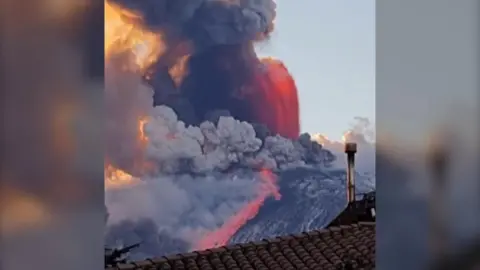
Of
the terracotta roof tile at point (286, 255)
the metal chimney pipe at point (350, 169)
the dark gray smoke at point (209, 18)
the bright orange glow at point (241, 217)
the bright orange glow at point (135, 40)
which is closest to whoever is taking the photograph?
the terracotta roof tile at point (286, 255)

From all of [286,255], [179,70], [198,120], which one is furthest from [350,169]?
[286,255]

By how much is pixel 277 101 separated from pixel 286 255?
1561 millimetres

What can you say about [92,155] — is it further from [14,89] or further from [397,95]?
[397,95]

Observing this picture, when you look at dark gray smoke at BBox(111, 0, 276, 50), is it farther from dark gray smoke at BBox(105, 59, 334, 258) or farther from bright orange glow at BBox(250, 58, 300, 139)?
dark gray smoke at BBox(105, 59, 334, 258)

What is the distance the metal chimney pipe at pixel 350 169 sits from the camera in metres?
4.32

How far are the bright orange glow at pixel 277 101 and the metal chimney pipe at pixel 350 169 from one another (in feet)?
1.26

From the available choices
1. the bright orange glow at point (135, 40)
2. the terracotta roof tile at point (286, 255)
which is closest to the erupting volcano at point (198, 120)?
the bright orange glow at point (135, 40)

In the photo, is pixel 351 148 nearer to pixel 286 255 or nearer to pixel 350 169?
pixel 350 169

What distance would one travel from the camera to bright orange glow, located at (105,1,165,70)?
3.84m

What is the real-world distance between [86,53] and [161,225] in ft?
11.6

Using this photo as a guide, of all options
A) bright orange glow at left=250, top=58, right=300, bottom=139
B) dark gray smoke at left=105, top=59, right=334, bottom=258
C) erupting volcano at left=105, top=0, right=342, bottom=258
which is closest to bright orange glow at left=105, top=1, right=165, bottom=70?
erupting volcano at left=105, top=0, right=342, bottom=258

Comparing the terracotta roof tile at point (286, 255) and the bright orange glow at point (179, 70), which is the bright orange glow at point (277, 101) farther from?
the terracotta roof tile at point (286, 255)

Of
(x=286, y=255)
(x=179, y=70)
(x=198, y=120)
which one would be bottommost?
(x=286, y=255)

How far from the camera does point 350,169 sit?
4402 millimetres
